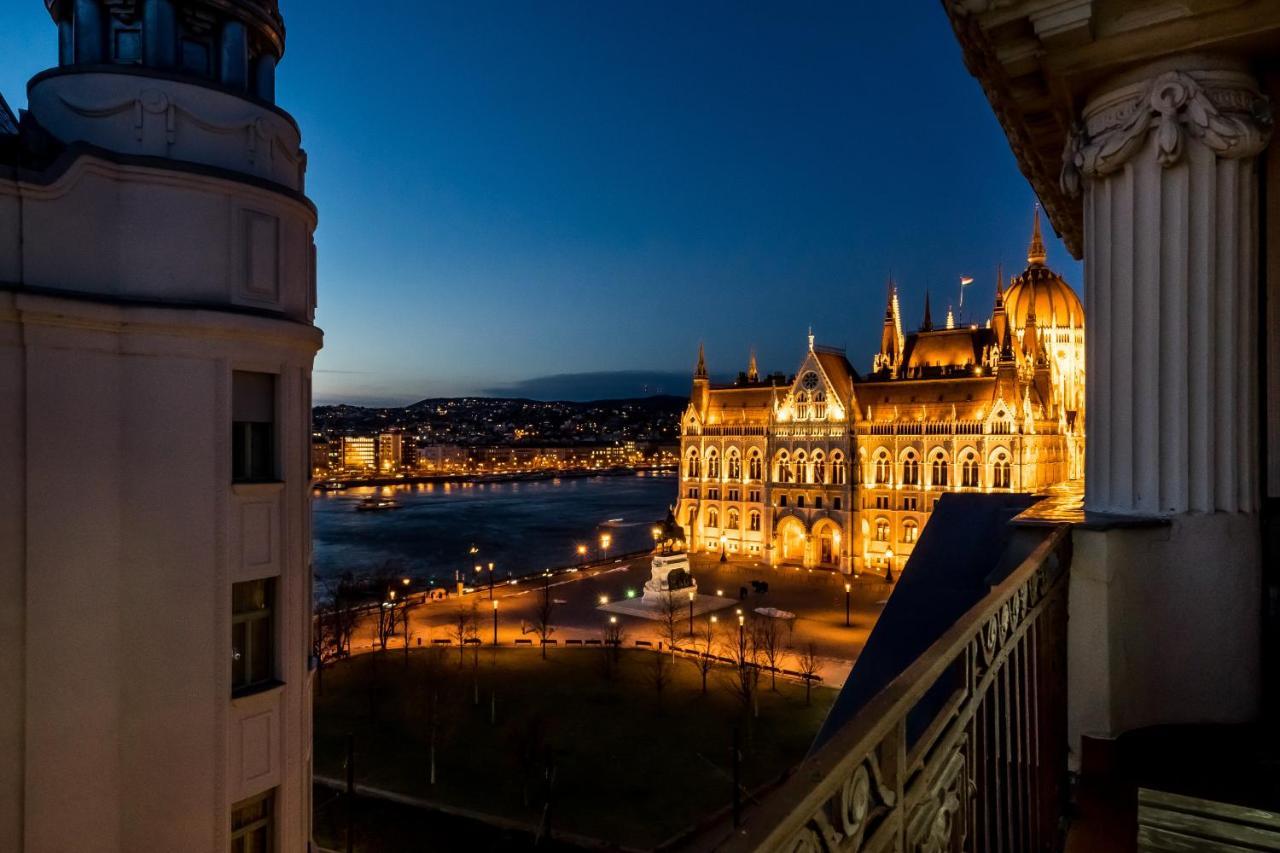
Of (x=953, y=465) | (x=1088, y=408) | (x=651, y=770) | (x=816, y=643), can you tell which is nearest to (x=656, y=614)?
(x=816, y=643)

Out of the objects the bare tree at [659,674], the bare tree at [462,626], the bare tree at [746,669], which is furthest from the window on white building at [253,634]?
the bare tree at [462,626]

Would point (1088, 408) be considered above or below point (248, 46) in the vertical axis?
below

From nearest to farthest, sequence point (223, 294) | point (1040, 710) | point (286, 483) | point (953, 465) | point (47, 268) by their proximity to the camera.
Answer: point (1040, 710) → point (47, 268) → point (223, 294) → point (286, 483) → point (953, 465)

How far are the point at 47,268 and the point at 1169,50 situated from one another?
736cm

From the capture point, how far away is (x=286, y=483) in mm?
7340

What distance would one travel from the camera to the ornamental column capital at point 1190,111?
4160 mm

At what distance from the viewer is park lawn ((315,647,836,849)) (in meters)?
18.9

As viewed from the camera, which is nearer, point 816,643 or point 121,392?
point 121,392

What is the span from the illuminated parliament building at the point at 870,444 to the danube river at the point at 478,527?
15.8m

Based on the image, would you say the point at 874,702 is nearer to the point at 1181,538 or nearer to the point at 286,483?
the point at 1181,538

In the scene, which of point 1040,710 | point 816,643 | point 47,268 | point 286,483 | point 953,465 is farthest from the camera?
point 953,465

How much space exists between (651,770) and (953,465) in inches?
1488

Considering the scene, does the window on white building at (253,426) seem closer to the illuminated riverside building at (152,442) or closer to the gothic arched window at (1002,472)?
the illuminated riverside building at (152,442)

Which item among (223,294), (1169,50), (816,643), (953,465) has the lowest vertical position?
(816,643)
